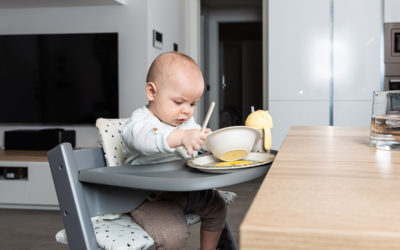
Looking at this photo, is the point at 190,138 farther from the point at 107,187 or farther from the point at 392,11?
the point at 392,11

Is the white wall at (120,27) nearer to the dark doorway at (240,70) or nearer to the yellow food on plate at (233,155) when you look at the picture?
the yellow food on plate at (233,155)

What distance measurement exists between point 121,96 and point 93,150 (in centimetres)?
266

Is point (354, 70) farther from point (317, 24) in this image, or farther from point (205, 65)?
point (205, 65)

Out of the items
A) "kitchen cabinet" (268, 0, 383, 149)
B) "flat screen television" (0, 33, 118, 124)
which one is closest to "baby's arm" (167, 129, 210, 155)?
"flat screen television" (0, 33, 118, 124)

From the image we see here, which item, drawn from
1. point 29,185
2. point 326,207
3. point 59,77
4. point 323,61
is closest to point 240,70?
point 323,61

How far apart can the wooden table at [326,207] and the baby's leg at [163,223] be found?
525 millimetres

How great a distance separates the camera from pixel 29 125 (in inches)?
156

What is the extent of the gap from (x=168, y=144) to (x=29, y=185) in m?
2.47

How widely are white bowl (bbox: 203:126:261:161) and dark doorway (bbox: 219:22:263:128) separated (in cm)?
749

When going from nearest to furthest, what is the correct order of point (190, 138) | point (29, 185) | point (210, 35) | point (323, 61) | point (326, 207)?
point (326, 207)
point (190, 138)
point (29, 185)
point (323, 61)
point (210, 35)

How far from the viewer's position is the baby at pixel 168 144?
1125 mm

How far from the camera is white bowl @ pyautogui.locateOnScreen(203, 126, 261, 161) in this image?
39.1 inches

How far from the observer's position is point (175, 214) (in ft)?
3.88

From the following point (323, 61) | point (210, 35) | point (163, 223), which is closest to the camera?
point (163, 223)
